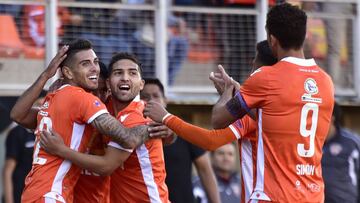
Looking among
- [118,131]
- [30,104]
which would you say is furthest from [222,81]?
[30,104]

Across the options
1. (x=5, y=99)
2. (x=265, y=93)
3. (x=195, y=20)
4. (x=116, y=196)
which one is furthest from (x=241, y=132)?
(x=195, y=20)

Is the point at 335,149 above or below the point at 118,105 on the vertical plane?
below

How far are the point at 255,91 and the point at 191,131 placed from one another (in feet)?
1.85

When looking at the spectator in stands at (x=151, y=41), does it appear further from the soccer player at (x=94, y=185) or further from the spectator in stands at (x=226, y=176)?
the soccer player at (x=94, y=185)

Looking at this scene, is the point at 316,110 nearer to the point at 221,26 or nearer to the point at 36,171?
the point at 36,171

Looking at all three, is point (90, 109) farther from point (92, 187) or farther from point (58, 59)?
point (92, 187)

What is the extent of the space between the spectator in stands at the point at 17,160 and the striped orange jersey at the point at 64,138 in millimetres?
3233

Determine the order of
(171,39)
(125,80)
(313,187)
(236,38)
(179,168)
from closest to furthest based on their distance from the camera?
1. (313,187)
2. (125,80)
3. (179,168)
4. (171,39)
5. (236,38)

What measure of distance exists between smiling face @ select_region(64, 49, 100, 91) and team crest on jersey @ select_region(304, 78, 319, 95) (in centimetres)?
158

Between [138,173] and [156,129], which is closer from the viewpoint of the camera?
[156,129]

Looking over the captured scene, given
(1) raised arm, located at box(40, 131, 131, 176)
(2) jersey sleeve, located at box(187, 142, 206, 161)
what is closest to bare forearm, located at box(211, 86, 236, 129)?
(1) raised arm, located at box(40, 131, 131, 176)

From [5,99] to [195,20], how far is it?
8.98 feet

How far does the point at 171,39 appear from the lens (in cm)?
1347

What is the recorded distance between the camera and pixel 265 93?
738cm
